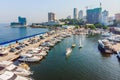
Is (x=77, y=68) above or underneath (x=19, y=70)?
underneath

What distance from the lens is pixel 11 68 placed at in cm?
3816

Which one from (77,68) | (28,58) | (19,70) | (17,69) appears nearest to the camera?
(19,70)

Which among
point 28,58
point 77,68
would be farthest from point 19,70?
point 77,68

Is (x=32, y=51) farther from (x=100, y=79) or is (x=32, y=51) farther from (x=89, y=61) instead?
(x=100, y=79)

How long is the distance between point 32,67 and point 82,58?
1578cm

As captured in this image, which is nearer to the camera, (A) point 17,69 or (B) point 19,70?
(B) point 19,70

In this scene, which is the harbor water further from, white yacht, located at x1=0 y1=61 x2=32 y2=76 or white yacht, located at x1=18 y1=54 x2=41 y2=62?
white yacht, located at x1=18 y1=54 x2=41 y2=62

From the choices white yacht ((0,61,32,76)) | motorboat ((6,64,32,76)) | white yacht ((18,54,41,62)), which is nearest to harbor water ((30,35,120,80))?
motorboat ((6,64,32,76))

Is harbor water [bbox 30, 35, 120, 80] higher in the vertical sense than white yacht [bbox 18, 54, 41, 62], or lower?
lower

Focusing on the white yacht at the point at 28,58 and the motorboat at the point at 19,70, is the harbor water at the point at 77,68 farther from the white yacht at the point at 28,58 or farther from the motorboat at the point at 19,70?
the white yacht at the point at 28,58

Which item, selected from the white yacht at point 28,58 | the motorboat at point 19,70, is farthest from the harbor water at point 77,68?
the white yacht at point 28,58

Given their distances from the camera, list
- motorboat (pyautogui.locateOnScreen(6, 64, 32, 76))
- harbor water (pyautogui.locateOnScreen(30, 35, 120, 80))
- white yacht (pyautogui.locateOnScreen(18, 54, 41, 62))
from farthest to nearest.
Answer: white yacht (pyautogui.locateOnScreen(18, 54, 41, 62)), harbor water (pyautogui.locateOnScreen(30, 35, 120, 80)), motorboat (pyautogui.locateOnScreen(6, 64, 32, 76))

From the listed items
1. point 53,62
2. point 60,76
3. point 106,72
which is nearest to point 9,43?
point 53,62

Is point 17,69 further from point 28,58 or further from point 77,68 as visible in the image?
point 77,68
